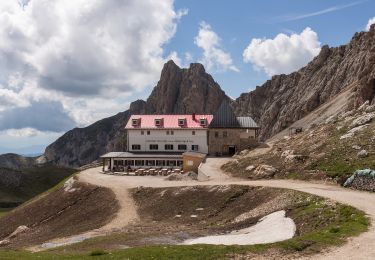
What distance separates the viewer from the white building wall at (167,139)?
107m

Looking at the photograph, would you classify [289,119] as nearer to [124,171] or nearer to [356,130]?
[124,171]

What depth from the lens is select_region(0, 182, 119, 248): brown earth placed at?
5703cm

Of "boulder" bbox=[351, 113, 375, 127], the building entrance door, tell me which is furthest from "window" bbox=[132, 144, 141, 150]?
"boulder" bbox=[351, 113, 375, 127]

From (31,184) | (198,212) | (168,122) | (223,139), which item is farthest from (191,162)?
(31,184)

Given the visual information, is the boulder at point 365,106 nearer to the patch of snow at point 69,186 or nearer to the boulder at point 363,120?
the boulder at point 363,120

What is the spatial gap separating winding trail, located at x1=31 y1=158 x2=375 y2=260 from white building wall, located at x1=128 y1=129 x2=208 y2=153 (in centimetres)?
1151

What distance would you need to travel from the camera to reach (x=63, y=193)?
80.1 meters

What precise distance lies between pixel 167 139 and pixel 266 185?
176 ft

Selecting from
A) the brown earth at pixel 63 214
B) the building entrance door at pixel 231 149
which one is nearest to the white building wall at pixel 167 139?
the building entrance door at pixel 231 149

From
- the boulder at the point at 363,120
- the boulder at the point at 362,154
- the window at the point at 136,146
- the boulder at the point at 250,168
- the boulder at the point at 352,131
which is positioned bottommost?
the boulder at the point at 250,168

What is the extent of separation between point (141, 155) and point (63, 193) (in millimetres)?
25554

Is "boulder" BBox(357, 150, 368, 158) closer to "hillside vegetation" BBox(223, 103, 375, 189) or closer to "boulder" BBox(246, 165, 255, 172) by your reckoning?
"hillside vegetation" BBox(223, 103, 375, 189)

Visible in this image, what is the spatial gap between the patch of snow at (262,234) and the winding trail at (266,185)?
19.5 feet

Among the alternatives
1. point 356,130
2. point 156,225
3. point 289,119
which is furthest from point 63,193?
point 289,119
